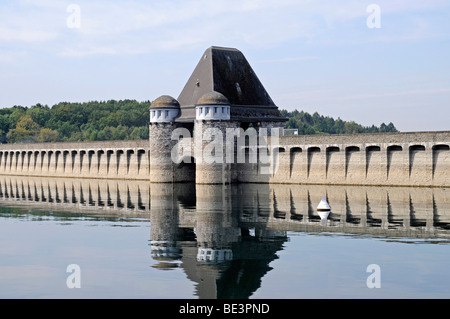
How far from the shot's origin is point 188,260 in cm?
2561

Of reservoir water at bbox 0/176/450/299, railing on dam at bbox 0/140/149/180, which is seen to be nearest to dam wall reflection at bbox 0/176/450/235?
reservoir water at bbox 0/176/450/299

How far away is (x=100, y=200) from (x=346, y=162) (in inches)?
885

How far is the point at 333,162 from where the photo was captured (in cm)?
6138

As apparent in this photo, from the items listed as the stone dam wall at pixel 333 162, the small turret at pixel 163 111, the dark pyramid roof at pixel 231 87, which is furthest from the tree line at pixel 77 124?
the small turret at pixel 163 111

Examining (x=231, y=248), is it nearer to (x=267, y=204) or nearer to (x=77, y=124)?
(x=267, y=204)

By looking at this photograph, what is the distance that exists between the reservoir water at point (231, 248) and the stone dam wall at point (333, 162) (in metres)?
7.47

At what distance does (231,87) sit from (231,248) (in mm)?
45018

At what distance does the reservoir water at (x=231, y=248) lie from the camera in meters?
21.0

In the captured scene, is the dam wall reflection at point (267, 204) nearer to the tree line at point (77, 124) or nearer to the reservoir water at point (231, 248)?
the reservoir water at point (231, 248)

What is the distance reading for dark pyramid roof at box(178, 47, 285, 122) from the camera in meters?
70.0

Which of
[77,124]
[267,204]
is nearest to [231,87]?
[267,204]

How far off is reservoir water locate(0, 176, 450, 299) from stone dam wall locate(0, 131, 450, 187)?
7.47 m

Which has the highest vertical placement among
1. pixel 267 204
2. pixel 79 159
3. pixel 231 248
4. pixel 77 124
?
pixel 77 124

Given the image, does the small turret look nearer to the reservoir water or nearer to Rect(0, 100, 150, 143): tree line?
the reservoir water
